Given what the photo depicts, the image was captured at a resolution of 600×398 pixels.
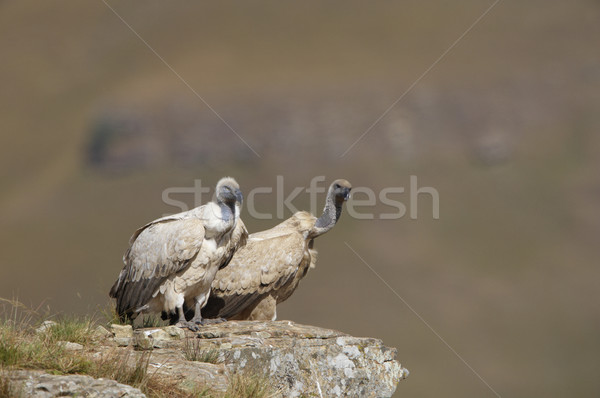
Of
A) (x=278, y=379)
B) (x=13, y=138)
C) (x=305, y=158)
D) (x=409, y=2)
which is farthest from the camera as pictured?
(x=409, y=2)

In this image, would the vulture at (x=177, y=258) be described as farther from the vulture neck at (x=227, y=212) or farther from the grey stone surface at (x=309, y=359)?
the grey stone surface at (x=309, y=359)

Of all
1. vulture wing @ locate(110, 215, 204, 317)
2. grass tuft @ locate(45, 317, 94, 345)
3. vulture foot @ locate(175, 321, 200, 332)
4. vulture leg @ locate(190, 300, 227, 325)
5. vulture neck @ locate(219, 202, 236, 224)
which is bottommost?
grass tuft @ locate(45, 317, 94, 345)

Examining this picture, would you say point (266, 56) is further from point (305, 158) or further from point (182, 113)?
point (305, 158)

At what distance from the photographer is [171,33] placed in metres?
191

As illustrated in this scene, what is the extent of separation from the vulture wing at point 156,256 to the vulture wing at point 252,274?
1774mm

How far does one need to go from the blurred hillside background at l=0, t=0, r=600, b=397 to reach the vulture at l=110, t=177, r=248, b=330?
7360 centimetres

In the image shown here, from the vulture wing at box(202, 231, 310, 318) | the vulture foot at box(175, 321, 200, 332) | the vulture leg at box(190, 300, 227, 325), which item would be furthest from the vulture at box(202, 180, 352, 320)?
the vulture foot at box(175, 321, 200, 332)

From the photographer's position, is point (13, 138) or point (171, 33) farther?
point (171, 33)

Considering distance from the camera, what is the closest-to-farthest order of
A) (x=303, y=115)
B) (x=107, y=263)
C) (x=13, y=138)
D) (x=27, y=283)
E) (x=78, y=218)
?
(x=107, y=263)
(x=27, y=283)
(x=78, y=218)
(x=303, y=115)
(x=13, y=138)

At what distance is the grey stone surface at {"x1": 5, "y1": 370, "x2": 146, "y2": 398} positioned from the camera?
26.3 ft

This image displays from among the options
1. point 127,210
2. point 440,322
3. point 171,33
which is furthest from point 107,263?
point 171,33

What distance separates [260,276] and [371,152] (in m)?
131

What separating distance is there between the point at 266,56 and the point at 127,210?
182 ft

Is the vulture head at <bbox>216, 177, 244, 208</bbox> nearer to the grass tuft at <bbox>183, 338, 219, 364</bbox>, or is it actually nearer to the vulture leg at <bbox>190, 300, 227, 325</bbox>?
the vulture leg at <bbox>190, 300, 227, 325</bbox>
